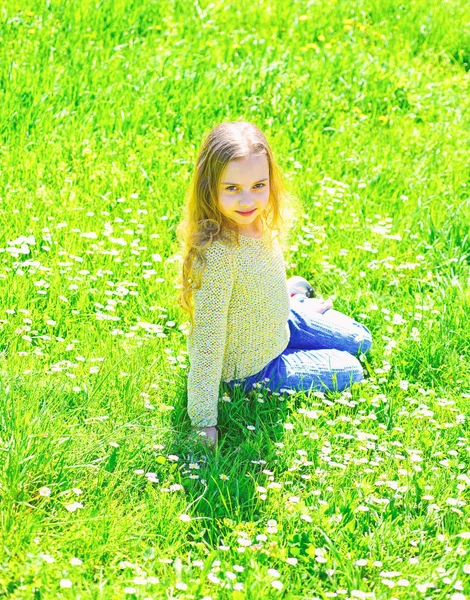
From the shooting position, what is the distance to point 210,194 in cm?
356

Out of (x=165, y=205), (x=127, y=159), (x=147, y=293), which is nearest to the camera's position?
(x=147, y=293)

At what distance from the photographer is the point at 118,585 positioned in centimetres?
276

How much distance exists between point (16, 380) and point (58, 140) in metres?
2.26

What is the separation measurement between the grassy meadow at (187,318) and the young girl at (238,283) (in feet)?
0.37

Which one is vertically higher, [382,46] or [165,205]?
[382,46]

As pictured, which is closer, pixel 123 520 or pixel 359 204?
pixel 123 520

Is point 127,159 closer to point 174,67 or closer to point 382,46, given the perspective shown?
point 174,67

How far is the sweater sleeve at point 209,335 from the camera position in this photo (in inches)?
139

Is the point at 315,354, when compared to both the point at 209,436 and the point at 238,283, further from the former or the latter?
the point at 209,436

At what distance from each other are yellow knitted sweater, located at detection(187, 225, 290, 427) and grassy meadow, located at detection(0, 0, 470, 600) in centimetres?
14

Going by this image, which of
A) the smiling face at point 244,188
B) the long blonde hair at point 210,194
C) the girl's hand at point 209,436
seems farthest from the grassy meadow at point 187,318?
the smiling face at point 244,188

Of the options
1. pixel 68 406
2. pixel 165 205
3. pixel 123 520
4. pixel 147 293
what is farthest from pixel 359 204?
pixel 123 520

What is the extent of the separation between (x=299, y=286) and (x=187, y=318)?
0.65m

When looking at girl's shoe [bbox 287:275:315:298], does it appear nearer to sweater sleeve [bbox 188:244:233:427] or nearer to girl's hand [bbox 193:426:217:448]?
sweater sleeve [bbox 188:244:233:427]
